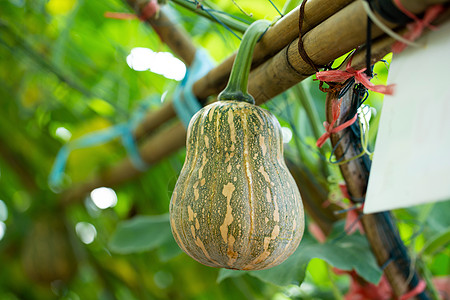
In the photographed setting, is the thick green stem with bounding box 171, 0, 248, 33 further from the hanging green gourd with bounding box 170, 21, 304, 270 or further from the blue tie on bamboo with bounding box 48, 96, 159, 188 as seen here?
the blue tie on bamboo with bounding box 48, 96, 159, 188

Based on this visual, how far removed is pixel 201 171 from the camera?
16.5 inches

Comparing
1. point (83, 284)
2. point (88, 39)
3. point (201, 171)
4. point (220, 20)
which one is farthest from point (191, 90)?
point (83, 284)

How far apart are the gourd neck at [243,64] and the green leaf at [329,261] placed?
0.76 ft

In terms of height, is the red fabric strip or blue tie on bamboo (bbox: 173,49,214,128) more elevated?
blue tie on bamboo (bbox: 173,49,214,128)

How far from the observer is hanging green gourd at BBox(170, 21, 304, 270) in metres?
0.39

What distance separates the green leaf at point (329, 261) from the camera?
555 mm

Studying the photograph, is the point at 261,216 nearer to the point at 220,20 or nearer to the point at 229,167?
the point at 229,167

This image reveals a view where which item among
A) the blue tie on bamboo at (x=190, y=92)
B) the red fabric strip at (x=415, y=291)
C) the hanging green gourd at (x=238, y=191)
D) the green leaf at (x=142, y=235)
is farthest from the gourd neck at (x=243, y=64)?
the green leaf at (x=142, y=235)

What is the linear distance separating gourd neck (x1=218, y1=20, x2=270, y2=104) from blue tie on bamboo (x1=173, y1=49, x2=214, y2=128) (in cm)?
23

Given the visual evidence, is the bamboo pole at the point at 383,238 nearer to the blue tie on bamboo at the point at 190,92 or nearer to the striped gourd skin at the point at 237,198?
the striped gourd skin at the point at 237,198

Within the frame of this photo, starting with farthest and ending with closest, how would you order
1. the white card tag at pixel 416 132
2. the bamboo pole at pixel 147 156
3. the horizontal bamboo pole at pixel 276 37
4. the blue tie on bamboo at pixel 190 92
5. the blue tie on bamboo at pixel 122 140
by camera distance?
the blue tie on bamboo at pixel 122 140
the bamboo pole at pixel 147 156
the blue tie on bamboo at pixel 190 92
the horizontal bamboo pole at pixel 276 37
the white card tag at pixel 416 132

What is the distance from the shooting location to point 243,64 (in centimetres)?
43

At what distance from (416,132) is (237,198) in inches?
7.0

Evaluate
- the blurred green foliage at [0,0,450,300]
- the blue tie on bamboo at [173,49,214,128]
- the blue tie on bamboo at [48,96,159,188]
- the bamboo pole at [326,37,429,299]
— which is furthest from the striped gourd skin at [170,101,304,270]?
the blue tie on bamboo at [48,96,159,188]
